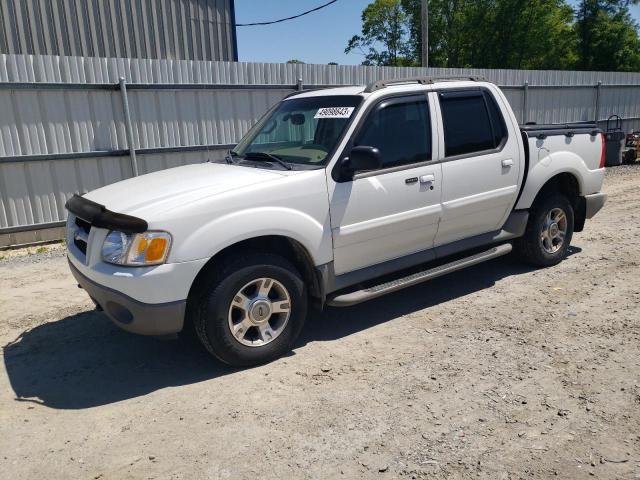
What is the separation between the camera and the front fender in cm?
359

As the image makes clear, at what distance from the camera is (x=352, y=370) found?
3.96 metres

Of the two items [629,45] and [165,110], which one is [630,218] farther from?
[629,45]

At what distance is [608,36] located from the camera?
3197 centimetres

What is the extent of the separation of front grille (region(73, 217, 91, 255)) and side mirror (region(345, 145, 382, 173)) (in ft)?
6.65

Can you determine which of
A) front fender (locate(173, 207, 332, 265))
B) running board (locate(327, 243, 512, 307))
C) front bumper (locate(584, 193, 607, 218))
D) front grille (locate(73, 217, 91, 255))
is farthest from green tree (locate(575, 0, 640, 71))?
front grille (locate(73, 217, 91, 255))

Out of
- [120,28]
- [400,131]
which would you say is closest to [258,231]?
[400,131]

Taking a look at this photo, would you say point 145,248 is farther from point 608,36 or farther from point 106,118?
point 608,36

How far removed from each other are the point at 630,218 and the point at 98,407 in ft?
26.3

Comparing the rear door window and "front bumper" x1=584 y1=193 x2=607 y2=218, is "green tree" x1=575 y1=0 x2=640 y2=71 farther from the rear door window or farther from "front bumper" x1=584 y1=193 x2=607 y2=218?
the rear door window

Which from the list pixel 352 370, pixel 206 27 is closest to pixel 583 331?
pixel 352 370

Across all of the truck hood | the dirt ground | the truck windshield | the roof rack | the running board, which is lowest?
the dirt ground

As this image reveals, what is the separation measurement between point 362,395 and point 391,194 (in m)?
1.68

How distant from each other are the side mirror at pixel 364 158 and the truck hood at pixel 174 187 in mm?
514

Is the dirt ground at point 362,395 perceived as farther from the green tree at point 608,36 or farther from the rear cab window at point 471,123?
the green tree at point 608,36
